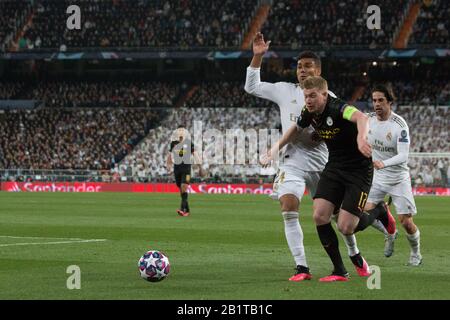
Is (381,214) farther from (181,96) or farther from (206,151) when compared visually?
(181,96)

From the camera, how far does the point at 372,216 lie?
1298 cm

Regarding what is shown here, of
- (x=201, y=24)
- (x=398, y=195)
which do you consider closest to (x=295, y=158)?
(x=398, y=195)

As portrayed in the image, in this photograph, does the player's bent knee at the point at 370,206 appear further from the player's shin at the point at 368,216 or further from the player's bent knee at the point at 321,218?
the player's bent knee at the point at 321,218

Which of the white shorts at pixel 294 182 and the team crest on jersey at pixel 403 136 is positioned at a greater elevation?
the team crest on jersey at pixel 403 136

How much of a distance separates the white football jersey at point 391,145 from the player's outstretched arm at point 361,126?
259 centimetres

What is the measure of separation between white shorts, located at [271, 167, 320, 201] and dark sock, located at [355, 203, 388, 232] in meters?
1.22

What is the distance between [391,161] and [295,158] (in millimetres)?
1919

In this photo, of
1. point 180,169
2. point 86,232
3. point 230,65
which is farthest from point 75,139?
point 86,232

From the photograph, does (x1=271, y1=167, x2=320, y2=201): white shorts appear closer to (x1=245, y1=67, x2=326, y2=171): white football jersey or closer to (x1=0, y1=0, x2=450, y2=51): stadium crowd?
(x1=245, y1=67, x2=326, y2=171): white football jersey

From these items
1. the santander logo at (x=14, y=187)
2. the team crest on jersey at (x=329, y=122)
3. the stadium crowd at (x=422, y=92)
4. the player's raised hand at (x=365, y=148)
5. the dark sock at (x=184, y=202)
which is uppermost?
the stadium crowd at (x=422, y=92)

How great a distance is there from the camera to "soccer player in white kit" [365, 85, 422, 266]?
1294cm

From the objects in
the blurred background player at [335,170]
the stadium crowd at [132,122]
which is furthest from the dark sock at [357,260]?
the stadium crowd at [132,122]

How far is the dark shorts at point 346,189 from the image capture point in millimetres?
10703

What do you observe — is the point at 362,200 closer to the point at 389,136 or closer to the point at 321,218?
the point at 321,218
